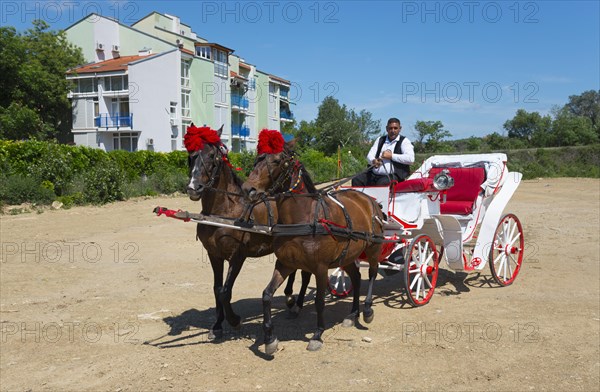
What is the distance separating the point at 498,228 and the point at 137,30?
41709 millimetres

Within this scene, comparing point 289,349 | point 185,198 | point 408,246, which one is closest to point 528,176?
point 185,198

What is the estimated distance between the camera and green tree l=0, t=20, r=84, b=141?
3825 cm

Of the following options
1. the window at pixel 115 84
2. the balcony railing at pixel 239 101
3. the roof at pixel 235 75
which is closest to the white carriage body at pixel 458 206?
the window at pixel 115 84

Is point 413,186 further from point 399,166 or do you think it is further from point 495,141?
point 495,141

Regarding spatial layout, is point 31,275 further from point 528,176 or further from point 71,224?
point 528,176

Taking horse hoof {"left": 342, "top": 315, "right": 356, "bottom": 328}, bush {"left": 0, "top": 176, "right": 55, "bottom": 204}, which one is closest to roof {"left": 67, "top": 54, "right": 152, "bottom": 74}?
bush {"left": 0, "top": 176, "right": 55, "bottom": 204}

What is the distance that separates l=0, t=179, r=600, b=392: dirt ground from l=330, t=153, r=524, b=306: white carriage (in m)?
0.52

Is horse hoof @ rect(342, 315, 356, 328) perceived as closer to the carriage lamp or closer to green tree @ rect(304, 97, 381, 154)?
the carriage lamp

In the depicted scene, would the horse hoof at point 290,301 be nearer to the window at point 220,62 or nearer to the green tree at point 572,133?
the window at point 220,62

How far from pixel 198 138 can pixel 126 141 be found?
3905cm

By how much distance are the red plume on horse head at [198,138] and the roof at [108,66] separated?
1458 inches

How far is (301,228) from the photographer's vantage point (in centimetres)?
582

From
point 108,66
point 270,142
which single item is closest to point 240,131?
point 108,66

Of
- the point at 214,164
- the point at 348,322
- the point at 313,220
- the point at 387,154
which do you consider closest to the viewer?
the point at 313,220
